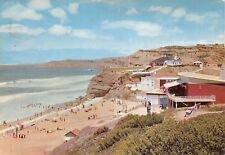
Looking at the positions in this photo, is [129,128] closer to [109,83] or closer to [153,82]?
[153,82]

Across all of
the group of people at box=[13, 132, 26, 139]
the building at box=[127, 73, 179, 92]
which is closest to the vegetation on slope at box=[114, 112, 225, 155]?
the group of people at box=[13, 132, 26, 139]

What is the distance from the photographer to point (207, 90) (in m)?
26.9

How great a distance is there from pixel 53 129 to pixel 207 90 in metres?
13.6

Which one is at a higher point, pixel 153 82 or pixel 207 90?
pixel 207 90

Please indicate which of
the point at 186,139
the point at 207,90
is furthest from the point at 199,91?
the point at 186,139

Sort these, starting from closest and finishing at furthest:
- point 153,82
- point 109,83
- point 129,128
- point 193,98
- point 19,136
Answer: point 129,128
point 193,98
point 19,136
point 153,82
point 109,83

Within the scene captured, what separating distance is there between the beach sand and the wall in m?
5.07

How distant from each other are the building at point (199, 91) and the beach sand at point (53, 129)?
4.23 metres

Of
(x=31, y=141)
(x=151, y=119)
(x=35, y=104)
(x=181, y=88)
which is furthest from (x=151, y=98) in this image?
(x=35, y=104)

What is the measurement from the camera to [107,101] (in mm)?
49531

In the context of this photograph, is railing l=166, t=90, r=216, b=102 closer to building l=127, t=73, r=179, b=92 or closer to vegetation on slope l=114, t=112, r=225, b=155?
vegetation on slope l=114, t=112, r=225, b=155

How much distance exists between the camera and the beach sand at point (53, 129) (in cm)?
2800

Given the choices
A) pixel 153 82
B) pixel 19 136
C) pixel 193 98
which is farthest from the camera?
pixel 153 82

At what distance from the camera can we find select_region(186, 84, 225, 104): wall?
26.5 meters
